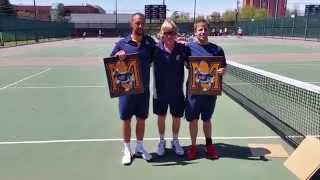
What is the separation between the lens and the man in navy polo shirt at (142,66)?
17.3ft

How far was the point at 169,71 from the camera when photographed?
541 cm

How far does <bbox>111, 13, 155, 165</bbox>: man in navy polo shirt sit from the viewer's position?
17.3 ft

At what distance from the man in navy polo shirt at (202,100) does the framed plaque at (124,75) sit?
63 cm

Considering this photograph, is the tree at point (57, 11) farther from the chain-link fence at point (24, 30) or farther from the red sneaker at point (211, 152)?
the red sneaker at point (211, 152)

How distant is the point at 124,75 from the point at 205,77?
92cm

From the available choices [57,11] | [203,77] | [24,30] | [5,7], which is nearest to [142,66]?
[203,77]

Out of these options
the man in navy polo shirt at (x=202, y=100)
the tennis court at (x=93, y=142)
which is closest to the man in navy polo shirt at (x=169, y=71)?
the man in navy polo shirt at (x=202, y=100)

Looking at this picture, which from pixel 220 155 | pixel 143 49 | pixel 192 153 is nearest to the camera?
pixel 143 49

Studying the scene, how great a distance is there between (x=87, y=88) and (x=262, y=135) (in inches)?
248

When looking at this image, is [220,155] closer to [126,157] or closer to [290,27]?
[126,157]

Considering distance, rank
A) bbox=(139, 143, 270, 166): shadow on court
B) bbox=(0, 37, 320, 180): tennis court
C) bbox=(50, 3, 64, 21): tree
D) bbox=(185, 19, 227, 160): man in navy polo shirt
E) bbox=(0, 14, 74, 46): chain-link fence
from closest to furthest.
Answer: bbox=(0, 37, 320, 180): tennis court → bbox=(185, 19, 227, 160): man in navy polo shirt → bbox=(139, 143, 270, 166): shadow on court → bbox=(0, 14, 74, 46): chain-link fence → bbox=(50, 3, 64, 21): tree

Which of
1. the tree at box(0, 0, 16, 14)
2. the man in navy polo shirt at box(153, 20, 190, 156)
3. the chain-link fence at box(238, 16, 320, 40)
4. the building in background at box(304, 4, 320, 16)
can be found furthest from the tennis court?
the tree at box(0, 0, 16, 14)

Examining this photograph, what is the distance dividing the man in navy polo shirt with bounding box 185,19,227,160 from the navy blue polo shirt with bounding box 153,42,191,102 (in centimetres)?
14

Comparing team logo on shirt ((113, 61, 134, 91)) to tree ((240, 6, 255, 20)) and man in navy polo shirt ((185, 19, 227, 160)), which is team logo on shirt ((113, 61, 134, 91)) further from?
tree ((240, 6, 255, 20))
